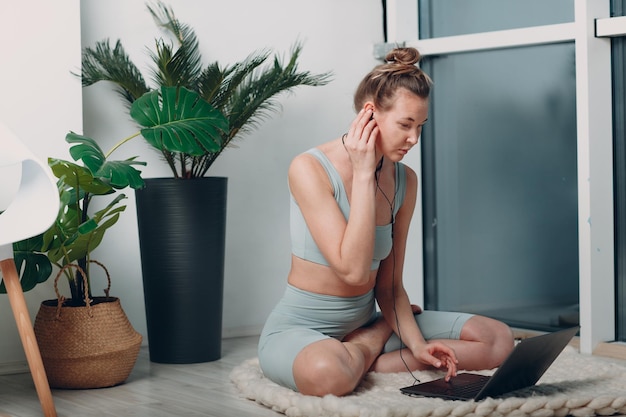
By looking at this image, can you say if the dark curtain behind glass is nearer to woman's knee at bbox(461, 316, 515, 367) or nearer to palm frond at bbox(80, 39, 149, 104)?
woman's knee at bbox(461, 316, 515, 367)

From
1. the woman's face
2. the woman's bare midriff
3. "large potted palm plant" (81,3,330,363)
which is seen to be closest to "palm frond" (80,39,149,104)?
"large potted palm plant" (81,3,330,363)

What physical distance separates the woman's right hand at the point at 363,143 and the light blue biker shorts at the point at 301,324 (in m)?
0.44

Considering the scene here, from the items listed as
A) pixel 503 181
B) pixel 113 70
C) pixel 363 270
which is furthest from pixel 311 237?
pixel 503 181

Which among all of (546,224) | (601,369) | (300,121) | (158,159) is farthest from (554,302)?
(158,159)

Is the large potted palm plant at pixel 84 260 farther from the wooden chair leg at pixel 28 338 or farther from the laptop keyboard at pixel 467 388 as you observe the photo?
the laptop keyboard at pixel 467 388

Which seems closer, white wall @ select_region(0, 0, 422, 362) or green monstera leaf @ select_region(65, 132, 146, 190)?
green monstera leaf @ select_region(65, 132, 146, 190)

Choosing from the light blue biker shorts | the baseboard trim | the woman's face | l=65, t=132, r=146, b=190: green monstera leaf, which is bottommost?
the baseboard trim

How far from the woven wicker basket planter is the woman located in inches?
21.2

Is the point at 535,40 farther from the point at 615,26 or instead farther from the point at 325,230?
the point at 325,230

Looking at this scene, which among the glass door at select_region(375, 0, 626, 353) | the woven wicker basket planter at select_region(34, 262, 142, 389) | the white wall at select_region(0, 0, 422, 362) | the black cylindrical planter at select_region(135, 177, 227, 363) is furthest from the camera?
the white wall at select_region(0, 0, 422, 362)

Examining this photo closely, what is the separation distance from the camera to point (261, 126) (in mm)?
4098

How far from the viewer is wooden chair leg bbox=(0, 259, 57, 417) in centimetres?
263

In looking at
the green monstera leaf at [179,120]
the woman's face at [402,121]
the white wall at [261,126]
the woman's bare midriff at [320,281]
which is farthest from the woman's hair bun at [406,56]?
the white wall at [261,126]

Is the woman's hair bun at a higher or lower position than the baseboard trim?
higher
